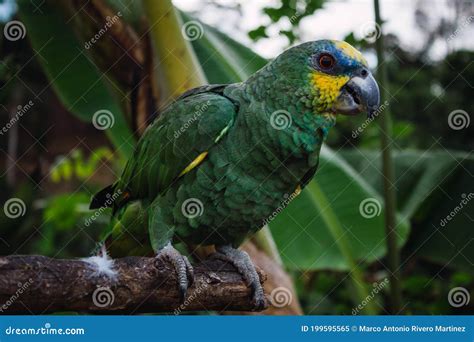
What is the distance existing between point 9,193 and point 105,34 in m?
0.78

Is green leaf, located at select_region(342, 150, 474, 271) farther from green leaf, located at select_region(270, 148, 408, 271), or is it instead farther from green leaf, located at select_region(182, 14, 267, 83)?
green leaf, located at select_region(182, 14, 267, 83)

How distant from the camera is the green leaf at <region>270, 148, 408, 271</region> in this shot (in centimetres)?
170

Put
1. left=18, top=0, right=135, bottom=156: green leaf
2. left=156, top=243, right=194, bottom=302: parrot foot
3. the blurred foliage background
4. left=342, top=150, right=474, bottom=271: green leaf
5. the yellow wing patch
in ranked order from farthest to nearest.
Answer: left=342, top=150, right=474, bottom=271: green leaf, left=18, top=0, right=135, bottom=156: green leaf, the blurred foliage background, the yellow wing patch, left=156, top=243, right=194, bottom=302: parrot foot

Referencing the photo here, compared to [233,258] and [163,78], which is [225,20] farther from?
[233,258]

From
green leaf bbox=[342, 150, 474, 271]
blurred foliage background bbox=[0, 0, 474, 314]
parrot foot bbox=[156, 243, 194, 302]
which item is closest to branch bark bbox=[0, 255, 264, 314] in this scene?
parrot foot bbox=[156, 243, 194, 302]

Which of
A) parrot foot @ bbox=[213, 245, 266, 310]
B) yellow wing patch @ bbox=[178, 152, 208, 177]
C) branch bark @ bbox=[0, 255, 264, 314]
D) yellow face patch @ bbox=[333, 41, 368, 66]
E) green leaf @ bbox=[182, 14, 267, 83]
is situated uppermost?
yellow face patch @ bbox=[333, 41, 368, 66]

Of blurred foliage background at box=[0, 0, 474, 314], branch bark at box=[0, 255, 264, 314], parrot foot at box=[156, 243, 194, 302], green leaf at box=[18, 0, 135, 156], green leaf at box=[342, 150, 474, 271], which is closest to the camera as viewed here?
branch bark at box=[0, 255, 264, 314]

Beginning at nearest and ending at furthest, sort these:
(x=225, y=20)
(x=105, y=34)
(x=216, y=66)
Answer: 1. (x=105, y=34)
2. (x=216, y=66)
3. (x=225, y=20)

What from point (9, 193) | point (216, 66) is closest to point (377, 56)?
point (216, 66)

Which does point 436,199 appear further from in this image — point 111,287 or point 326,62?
point 111,287

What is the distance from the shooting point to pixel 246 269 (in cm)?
125

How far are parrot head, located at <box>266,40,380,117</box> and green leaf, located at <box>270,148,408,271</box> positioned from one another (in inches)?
21.4

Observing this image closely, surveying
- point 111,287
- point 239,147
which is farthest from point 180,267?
point 239,147

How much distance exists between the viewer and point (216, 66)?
64.9 inches
